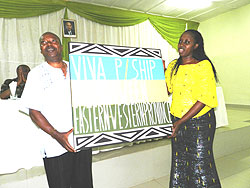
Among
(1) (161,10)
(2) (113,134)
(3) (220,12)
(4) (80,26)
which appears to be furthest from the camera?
(3) (220,12)

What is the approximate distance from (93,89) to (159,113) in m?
0.41

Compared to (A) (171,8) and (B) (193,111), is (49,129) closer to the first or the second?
(B) (193,111)

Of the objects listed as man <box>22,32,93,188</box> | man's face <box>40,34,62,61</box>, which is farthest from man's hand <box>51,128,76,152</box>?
man's face <box>40,34,62,61</box>

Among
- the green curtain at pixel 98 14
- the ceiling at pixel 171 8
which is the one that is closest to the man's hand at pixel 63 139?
the green curtain at pixel 98 14

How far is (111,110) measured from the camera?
0.92 meters

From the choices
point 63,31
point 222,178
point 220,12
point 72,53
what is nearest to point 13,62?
point 63,31

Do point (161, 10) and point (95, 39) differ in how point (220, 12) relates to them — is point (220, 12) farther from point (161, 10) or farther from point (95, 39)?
point (95, 39)

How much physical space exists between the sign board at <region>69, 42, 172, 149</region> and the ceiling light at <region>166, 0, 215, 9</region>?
3964 mm

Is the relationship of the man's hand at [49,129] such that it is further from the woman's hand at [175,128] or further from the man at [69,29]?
the man at [69,29]

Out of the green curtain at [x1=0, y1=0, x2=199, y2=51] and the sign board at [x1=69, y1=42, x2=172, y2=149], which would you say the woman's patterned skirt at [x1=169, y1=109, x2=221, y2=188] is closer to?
the sign board at [x1=69, y1=42, x2=172, y2=149]

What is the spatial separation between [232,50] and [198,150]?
5129 mm

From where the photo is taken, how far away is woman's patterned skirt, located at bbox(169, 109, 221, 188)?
1.05m

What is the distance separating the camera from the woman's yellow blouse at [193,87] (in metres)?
0.98

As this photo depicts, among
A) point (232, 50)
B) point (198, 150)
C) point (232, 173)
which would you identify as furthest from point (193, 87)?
point (232, 50)
